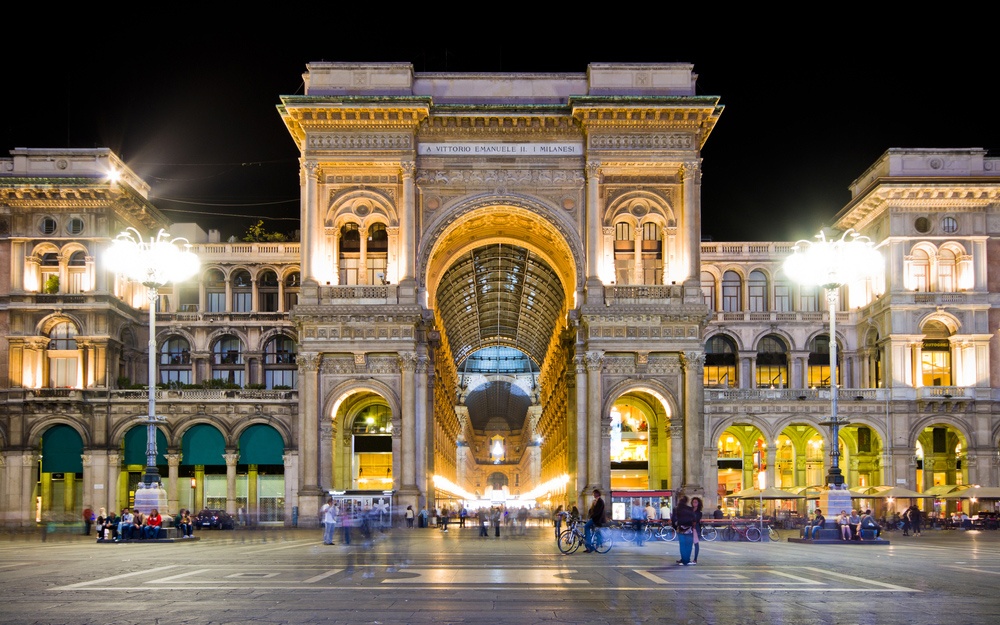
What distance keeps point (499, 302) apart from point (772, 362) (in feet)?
94.8

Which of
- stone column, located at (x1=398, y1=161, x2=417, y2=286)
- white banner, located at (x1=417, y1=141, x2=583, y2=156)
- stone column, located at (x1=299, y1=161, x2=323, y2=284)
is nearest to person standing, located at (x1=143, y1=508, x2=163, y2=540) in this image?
stone column, located at (x1=299, y1=161, x2=323, y2=284)

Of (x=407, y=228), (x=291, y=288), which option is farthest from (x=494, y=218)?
(x=291, y=288)

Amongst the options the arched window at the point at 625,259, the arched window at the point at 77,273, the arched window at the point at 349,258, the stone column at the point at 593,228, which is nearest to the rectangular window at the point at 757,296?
the arched window at the point at 625,259

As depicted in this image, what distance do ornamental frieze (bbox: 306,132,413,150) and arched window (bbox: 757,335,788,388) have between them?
32362mm

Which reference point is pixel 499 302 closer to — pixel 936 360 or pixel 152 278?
pixel 936 360

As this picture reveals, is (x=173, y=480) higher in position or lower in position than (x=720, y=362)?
lower

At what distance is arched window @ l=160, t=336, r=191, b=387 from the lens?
79.6 metres

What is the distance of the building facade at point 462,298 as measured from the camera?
60.8 metres

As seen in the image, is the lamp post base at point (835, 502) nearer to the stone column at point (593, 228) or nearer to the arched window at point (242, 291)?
the stone column at point (593, 228)

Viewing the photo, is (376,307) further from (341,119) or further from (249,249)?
(249,249)

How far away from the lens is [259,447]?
71188 mm

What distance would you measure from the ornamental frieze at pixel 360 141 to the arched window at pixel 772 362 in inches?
1274

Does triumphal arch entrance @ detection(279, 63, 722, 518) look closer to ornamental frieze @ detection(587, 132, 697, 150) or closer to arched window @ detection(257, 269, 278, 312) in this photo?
ornamental frieze @ detection(587, 132, 697, 150)

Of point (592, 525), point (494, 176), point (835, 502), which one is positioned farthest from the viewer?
point (494, 176)
